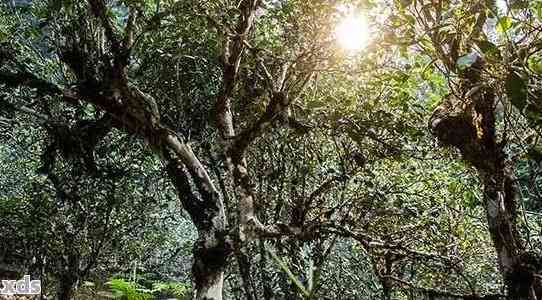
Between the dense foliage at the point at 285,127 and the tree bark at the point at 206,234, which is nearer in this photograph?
the dense foliage at the point at 285,127

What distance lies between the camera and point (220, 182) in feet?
17.5

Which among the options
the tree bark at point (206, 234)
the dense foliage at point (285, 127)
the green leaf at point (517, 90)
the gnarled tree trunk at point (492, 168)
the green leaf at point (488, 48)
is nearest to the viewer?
the green leaf at point (517, 90)

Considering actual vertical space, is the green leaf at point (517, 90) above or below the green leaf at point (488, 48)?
below

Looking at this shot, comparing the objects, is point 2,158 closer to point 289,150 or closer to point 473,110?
point 289,150

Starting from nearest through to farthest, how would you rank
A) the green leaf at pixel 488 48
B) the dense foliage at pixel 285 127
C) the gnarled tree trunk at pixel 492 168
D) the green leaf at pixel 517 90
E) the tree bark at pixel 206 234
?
the green leaf at pixel 517 90, the green leaf at pixel 488 48, the gnarled tree trunk at pixel 492 168, the dense foliage at pixel 285 127, the tree bark at pixel 206 234

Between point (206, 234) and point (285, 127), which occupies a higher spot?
point (285, 127)

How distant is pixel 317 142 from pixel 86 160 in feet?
7.80

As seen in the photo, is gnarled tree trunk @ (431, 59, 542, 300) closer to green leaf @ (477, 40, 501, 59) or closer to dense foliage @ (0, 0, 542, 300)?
dense foliage @ (0, 0, 542, 300)

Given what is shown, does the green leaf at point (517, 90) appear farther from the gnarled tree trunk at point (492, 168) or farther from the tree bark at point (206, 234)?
the tree bark at point (206, 234)

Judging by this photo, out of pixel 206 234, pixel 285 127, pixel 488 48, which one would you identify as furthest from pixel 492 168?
pixel 285 127

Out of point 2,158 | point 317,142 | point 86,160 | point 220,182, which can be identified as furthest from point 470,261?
point 2,158

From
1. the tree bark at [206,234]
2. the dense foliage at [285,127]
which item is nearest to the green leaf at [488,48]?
the dense foliage at [285,127]

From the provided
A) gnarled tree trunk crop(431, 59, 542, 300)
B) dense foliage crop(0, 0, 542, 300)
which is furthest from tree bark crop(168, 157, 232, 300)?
gnarled tree trunk crop(431, 59, 542, 300)

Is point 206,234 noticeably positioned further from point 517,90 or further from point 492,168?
point 517,90
